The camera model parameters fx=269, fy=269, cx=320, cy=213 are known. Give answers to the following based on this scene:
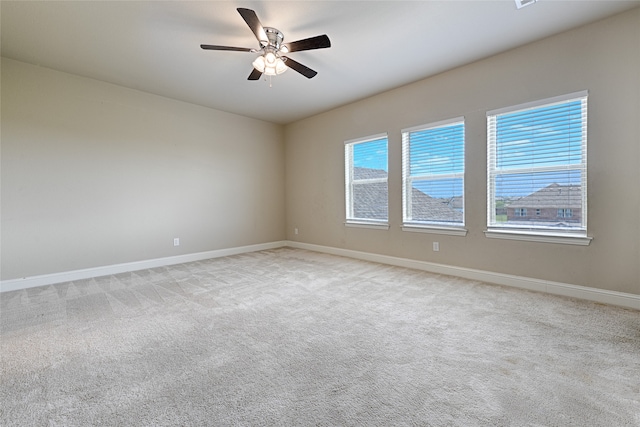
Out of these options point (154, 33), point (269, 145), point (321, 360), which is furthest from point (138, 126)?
point (321, 360)

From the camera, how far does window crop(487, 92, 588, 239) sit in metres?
2.82

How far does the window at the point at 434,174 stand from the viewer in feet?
12.1

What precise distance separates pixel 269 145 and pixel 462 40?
13.5 ft

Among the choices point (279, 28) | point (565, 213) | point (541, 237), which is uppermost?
point (279, 28)

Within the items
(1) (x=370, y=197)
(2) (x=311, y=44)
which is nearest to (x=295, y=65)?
(2) (x=311, y=44)

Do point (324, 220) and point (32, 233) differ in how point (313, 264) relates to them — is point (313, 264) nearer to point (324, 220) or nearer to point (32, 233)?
point (324, 220)

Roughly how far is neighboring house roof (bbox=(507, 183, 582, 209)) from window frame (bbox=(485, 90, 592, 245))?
0.06 metres

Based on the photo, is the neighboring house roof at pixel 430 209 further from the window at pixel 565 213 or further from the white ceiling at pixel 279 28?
the white ceiling at pixel 279 28

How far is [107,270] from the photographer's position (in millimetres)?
3975

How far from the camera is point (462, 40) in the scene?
2930 mm

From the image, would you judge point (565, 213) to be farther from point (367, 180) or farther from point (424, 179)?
point (367, 180)

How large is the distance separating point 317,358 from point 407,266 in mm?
2719

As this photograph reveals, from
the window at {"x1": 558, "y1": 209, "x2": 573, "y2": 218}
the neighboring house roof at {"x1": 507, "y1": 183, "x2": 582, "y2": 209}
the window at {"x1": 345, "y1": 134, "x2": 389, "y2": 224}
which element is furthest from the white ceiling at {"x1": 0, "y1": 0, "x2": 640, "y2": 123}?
the window at {"x1": 558, "y1": 209, "x2": 573, "y2": 218}

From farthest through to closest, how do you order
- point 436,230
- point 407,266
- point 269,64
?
point 407,266
point 436,230
point 269,64
